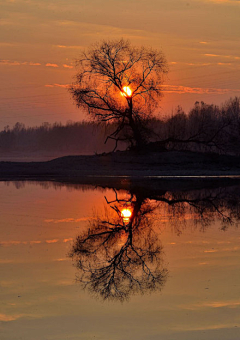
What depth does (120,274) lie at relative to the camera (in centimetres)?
950

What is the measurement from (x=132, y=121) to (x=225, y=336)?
43493 mm

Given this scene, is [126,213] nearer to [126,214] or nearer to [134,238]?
[126,214]

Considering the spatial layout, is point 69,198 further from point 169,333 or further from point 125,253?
point 169,333

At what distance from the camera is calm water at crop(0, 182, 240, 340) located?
699 centimetres

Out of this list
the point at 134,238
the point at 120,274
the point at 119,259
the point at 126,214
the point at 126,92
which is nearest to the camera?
the point at 120,274

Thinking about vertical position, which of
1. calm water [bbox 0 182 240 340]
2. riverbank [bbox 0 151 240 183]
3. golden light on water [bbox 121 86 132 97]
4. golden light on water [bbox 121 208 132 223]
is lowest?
calm water [bbox 0 182 240 340]

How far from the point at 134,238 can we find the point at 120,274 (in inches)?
144

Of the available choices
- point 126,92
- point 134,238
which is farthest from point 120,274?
point 126,92

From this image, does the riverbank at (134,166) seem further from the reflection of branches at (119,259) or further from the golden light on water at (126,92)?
the reflection of branches at (119,259)

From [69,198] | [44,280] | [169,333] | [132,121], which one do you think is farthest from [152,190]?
[132,121]

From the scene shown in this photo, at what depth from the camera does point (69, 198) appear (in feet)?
76.5

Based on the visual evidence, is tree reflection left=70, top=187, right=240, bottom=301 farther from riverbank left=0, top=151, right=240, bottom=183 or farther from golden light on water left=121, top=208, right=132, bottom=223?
riverbank left=0, top=151, right=240, bottom=183

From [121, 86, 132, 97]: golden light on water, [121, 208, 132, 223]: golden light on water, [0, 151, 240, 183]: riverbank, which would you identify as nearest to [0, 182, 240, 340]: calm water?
[121, 208, 132, 223]: golden light on water

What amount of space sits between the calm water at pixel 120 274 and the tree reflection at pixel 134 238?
0.02 meters
